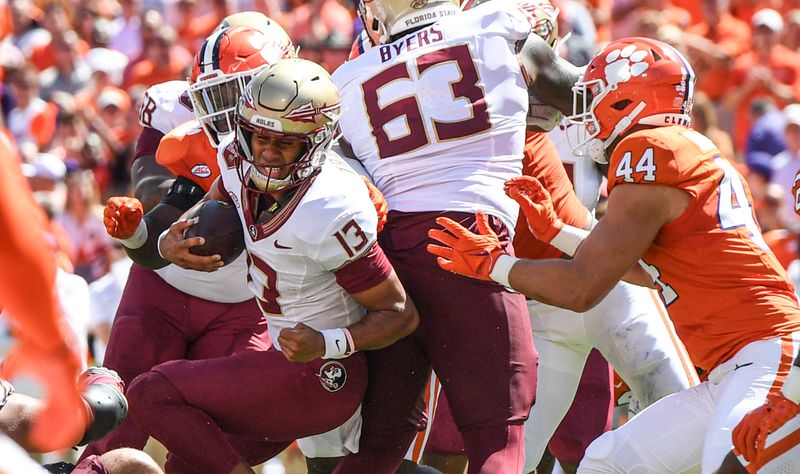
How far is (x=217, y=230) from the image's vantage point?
4355 mm

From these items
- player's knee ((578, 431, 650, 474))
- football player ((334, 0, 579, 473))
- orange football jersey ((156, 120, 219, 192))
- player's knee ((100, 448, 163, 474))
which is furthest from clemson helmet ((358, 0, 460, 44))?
player's knee ((100, 448, 163, 474))

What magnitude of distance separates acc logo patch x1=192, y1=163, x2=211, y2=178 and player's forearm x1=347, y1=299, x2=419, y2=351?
3.38 ft

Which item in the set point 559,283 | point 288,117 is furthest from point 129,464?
point 559,283

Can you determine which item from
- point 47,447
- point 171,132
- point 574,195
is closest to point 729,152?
point 574,195

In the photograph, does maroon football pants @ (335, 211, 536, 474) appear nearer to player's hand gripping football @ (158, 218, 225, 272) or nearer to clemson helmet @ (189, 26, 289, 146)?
player's hand gripping football @ (158, 218, 225, 272)

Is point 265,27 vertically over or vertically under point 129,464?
over

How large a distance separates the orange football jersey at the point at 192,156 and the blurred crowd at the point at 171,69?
323cm

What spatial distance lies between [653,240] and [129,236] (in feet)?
5.79

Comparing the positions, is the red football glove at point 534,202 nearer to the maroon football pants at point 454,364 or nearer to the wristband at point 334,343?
the maroon football pants at point 454,364

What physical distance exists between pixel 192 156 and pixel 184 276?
54 centimetres

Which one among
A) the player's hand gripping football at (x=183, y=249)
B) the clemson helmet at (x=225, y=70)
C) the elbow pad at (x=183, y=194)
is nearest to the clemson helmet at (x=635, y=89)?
the clemson helmet at (x=225, y=70)

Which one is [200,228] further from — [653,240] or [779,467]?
[779,467]

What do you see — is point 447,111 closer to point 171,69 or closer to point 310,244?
point 310,244

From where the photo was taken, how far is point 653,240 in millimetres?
4238
